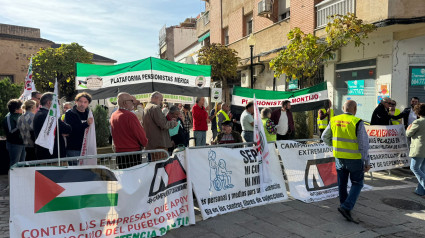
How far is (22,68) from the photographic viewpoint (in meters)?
41.2

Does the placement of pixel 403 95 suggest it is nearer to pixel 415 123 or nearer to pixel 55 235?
pixel 415 123

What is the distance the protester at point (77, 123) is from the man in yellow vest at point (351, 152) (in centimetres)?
397

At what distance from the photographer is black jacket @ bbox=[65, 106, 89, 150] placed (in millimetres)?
5227

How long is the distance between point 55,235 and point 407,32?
1131 cm

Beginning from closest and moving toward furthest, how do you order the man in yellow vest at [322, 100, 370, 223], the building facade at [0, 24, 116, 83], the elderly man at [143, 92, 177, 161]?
the man in yellow vest at [322, 100, 370, 223]
the elderly man at [143, 92, 177, 161]
the building facade at [0, 24, 116, 83]

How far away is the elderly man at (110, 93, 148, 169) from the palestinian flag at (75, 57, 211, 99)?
1855 millimetres

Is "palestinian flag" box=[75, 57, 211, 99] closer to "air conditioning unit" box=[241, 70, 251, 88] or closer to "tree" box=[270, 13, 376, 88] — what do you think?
"tree" box=[270, 13, 376, 88]

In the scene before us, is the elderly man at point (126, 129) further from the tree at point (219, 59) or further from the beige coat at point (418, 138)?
the tree at point (219, 59)

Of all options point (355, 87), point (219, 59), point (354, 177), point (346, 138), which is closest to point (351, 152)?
point (346, 138)

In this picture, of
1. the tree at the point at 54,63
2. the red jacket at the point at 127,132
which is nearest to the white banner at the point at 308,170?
the red jacket at the point at 127,132

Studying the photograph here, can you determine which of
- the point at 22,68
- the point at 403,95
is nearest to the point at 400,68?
A: the point at 403,95

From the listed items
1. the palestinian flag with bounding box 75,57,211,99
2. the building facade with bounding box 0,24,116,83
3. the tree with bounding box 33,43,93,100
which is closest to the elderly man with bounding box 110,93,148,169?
the palestinian flag with bounding box 75,57,211,99

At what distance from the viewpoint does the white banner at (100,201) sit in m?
3.53

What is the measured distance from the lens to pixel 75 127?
5.23m
